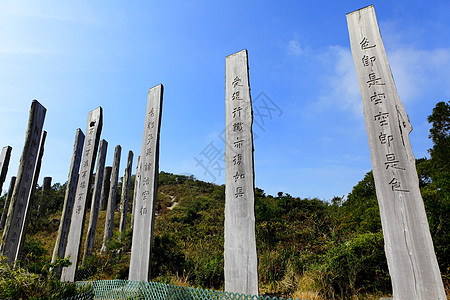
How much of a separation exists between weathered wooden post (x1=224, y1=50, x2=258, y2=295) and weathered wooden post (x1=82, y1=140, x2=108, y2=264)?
624cm

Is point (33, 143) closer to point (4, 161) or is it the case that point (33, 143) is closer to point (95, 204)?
point (95, 204)

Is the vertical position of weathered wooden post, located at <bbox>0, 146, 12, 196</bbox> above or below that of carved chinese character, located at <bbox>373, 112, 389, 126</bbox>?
above

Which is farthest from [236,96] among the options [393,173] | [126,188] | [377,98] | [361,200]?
[361,200]

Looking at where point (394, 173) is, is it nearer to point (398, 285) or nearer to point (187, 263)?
point (398, 285)

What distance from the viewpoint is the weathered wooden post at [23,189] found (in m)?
5.85

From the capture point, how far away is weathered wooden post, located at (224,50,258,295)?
4055 millimetres

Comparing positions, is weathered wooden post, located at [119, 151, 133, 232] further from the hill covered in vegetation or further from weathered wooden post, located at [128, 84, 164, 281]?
weathered wooden post, located at [128, 84, 164, 281]

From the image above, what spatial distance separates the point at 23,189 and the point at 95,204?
3.42 m

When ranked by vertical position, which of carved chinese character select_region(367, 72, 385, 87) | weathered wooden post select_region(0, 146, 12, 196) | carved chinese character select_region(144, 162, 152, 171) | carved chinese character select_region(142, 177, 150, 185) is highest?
weathered wooden post select_region(0, 146, 12, 196)

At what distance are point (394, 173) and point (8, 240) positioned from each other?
7419mm

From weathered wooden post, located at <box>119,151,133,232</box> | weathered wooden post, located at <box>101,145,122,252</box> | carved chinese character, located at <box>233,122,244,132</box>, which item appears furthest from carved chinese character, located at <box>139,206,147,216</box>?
weathered wooden post, located at <box>119,151,133,232</box>

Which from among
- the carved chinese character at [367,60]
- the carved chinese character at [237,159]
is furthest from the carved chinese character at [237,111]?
the carved chinese character at [367,60]

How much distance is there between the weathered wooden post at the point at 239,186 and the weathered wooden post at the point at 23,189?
16.0ft

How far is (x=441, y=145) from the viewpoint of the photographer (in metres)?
11.4
